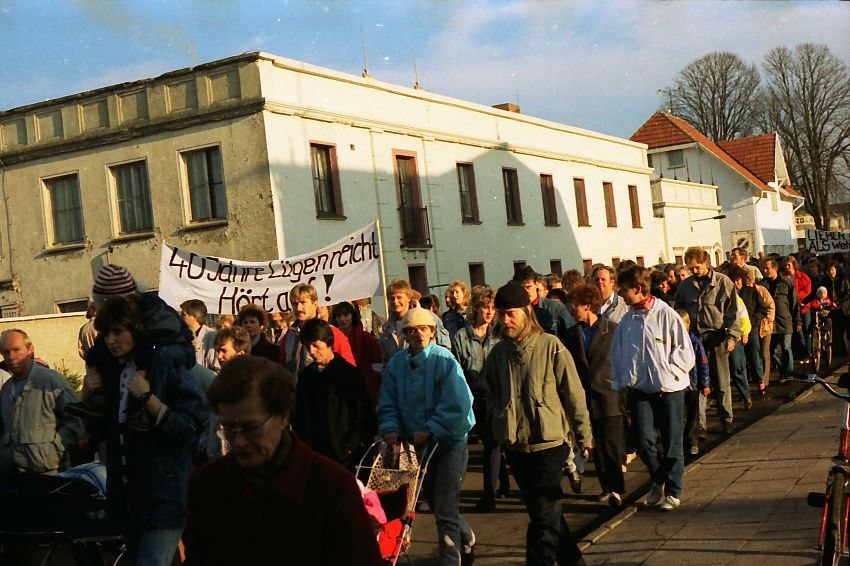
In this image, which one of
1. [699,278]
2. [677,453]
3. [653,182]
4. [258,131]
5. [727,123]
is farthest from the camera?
[727,123]

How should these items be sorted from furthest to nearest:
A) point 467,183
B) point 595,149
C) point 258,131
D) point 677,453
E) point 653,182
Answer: point 653,182
point 595,149
point 467,183
point 258,131
point 677,453

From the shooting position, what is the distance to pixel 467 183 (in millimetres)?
32344

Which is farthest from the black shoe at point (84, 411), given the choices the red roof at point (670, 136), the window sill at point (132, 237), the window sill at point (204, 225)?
the red roof at point (670, 136)

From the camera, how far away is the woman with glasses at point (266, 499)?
3.12 meters

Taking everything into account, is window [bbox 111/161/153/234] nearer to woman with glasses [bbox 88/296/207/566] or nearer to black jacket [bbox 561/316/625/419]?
black jacket [bbox 561/316/625/419]

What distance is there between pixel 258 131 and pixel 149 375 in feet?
63.0

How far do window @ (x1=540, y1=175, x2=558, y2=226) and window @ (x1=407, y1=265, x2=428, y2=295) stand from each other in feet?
29.0

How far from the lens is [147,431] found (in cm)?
531

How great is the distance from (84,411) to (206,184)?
→ 66.5 feet

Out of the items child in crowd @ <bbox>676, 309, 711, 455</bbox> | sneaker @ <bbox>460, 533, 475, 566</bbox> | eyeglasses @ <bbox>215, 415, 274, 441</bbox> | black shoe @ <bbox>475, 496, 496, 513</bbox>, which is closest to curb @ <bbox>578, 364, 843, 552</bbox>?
child in crowd @ <bbox>676, 309, 711, 455</bbox>

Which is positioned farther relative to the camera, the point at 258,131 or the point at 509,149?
the point at 509,149

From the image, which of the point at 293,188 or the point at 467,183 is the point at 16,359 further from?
the point at 467,183

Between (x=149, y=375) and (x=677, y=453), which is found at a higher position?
(x=149, y=375)

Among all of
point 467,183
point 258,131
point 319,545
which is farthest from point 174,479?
point 467,183
